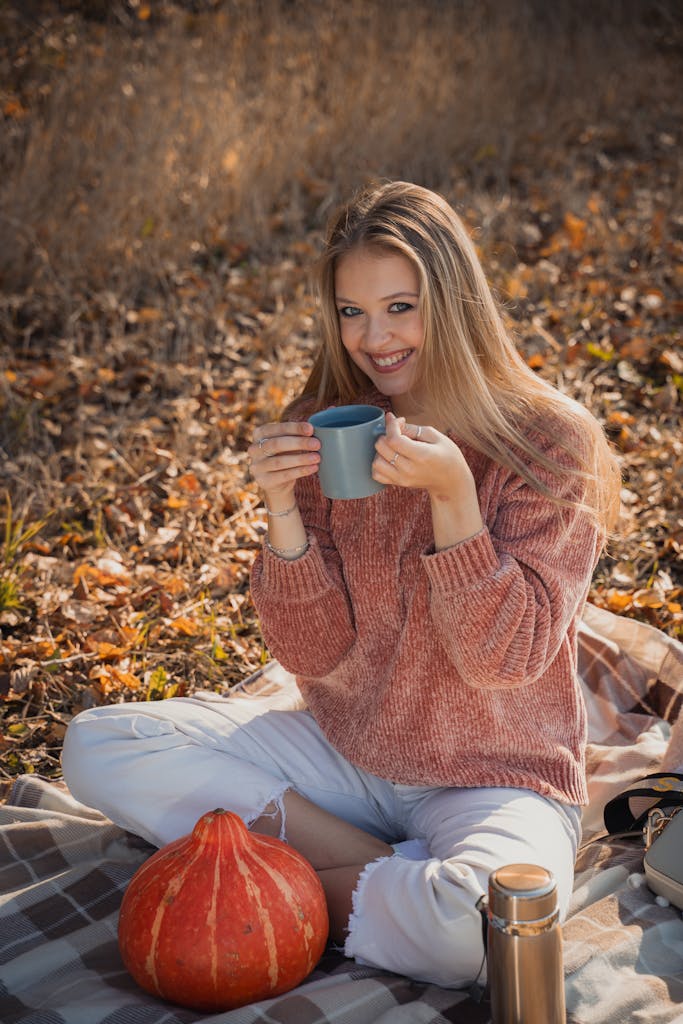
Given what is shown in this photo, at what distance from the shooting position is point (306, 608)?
8.60 ft

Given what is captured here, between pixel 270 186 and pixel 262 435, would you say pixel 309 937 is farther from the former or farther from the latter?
pixel 270 186

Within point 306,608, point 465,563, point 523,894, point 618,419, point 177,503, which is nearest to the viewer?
point 523,894

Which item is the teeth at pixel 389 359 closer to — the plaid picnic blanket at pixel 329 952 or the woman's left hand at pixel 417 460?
the woman's left hand at pixel 417 460

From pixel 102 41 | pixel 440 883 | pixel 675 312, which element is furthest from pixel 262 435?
pixel 102 41

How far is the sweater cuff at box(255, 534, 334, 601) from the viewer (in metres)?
2.57

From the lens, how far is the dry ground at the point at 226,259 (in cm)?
381

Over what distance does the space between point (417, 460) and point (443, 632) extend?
0.44 metres

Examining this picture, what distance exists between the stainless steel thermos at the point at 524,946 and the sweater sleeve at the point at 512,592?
2.07 ft

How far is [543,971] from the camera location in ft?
5.71

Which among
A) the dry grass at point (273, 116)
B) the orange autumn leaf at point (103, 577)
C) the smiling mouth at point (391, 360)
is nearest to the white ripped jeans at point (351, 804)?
the smiling mouth at point (391, 360)

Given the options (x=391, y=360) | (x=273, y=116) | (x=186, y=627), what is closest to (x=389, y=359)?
(x=391, y=360)

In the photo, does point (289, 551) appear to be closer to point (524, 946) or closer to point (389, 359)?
point (389, 359)

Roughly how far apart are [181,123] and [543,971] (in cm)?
567

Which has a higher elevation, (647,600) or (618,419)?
(618,419)
